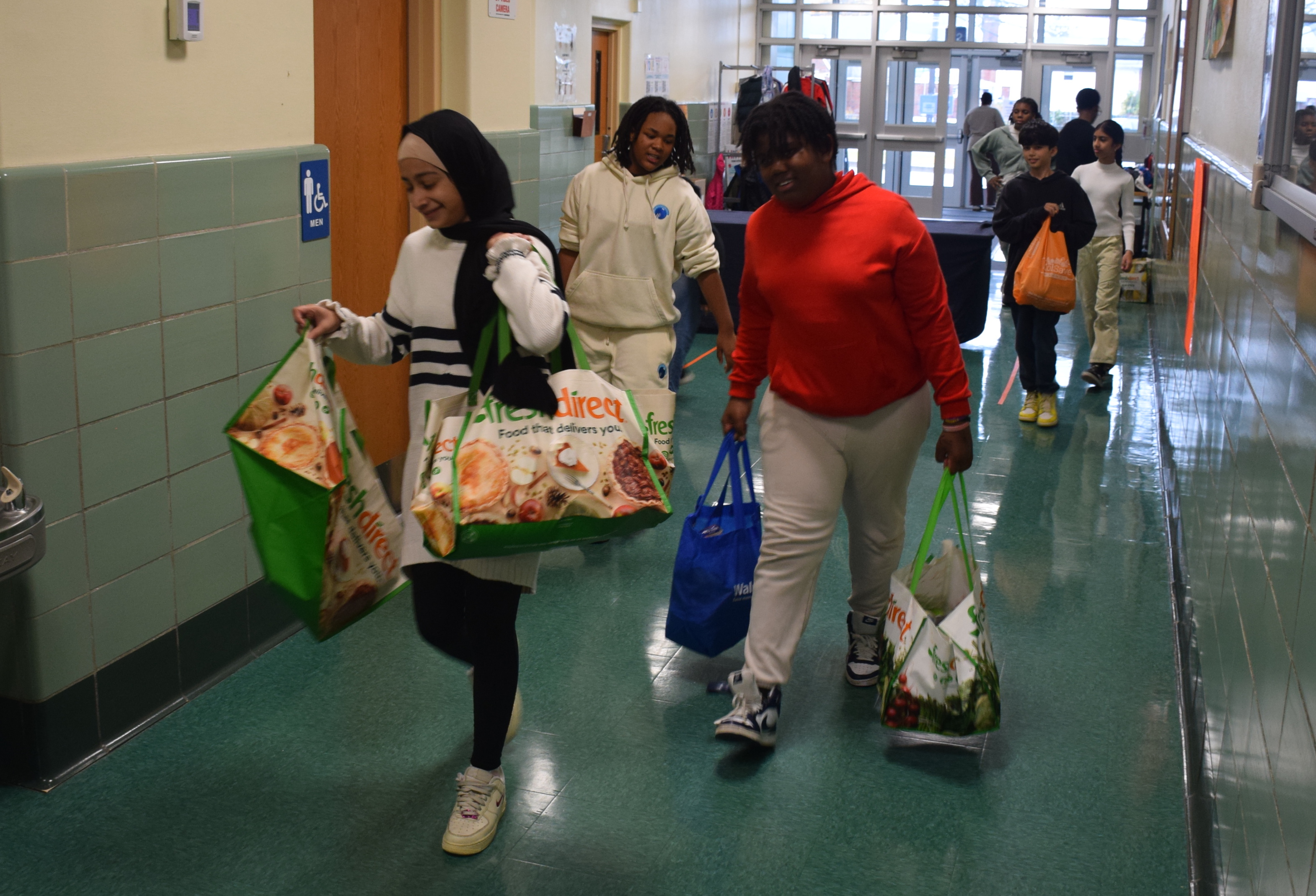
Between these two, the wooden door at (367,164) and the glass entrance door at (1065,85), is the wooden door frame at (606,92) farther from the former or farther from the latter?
the glass entrance door at (1065,85)

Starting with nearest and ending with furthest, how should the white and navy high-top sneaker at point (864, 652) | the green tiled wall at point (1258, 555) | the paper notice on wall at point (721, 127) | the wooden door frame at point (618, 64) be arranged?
the green tiled wall at point (1258, 555)
the white and navy high-top sneaker at point (864, 652)
the wooden door frame at point (618, 64)
the paper notice on wall at point (721, 127)

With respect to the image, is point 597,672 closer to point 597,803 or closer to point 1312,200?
point 597,803

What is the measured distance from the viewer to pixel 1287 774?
1.82m

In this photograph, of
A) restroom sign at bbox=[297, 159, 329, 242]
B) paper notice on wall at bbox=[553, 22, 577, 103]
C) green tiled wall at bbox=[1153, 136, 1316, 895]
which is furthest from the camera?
paper notice on wall at bbox=[553, 22, 577, 103]

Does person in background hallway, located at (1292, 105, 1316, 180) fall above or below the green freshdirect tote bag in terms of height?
above

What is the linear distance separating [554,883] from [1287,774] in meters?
1.47

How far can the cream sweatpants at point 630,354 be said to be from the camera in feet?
14.4

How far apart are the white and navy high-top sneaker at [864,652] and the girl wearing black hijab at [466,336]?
115 cm

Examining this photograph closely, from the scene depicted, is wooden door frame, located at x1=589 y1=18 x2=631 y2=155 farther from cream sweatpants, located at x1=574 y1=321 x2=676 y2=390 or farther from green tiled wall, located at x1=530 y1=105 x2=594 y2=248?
cream sweatpants, located at x1=574 y1=321 x2=676 y2=390

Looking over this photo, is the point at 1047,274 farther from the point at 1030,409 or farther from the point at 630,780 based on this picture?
the point at 630,780

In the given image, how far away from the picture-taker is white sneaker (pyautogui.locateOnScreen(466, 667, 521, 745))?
113 inches

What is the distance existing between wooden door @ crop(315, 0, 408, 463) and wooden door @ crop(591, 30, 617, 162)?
471 cm

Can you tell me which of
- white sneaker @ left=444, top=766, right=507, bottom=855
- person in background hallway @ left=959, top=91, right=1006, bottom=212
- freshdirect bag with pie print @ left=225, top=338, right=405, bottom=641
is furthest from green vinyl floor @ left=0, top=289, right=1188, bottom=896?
person in background hallway @ left=959, top=91, right=1006, bottom=212

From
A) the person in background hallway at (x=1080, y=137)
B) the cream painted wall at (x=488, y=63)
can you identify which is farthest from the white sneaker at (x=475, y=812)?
the person in background hallway at (x=1080, y=137)
